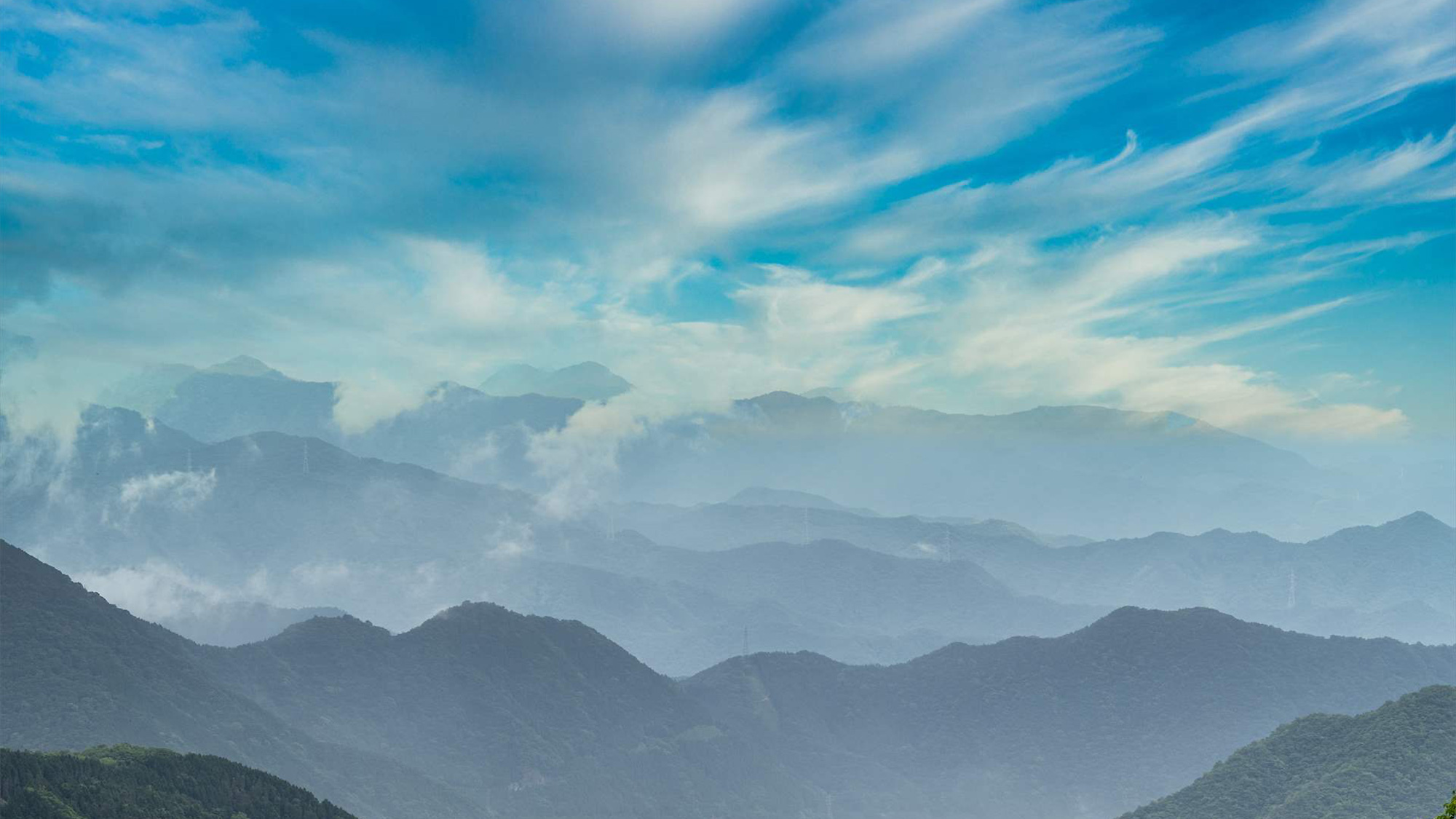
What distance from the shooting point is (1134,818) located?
170500mm

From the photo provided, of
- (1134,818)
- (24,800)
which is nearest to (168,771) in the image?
(24,800)

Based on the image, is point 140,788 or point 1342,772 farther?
point 1342,772

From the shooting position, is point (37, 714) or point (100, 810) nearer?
point (100, 810)

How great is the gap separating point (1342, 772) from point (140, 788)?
542 ft

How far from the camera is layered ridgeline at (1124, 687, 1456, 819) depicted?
145750mm

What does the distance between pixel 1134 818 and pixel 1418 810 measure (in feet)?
139

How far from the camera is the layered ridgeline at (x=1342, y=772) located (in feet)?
478

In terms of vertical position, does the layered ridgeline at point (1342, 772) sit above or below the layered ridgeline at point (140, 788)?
above

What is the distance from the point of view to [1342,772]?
153 m

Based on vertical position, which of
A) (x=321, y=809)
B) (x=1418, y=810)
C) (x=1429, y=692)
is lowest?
(x=321, y=809)

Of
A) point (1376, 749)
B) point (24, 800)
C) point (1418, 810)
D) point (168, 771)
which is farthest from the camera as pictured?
point (1376, 749)

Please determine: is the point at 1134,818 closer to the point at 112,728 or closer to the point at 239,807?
the point at 239,807

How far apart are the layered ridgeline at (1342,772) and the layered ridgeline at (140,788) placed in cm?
13399

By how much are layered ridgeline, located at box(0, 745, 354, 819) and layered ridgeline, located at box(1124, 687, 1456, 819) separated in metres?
134
